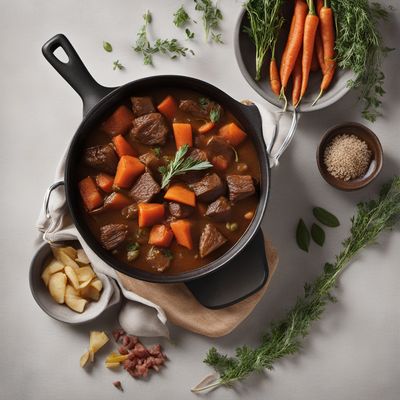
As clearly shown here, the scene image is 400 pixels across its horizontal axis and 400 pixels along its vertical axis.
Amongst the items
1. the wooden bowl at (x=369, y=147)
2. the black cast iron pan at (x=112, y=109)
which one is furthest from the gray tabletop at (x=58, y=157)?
the black cast iron pan at (x=112, y=109)

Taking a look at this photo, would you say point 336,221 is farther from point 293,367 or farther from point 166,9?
point 166,9

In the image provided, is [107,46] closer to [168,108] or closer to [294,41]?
[168,108]

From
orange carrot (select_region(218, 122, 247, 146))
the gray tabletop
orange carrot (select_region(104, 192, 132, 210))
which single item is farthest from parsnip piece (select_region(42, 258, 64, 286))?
orange carrot (select_region(218, 122, 247, 146))

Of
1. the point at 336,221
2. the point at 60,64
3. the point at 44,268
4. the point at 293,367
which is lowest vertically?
the point at 293,367

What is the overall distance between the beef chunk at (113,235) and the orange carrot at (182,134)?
2.04 ft

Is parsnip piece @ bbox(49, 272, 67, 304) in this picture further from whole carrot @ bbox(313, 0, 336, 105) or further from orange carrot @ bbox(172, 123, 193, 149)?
whole carrot @ bbox(313, 0, 336, 105)

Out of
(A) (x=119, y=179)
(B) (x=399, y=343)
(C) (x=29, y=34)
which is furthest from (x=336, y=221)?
(C) (x=29, y=34)

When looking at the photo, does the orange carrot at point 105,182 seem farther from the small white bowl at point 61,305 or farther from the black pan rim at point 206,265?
the small white bowl at point 61,305

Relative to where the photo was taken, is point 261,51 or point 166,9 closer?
point 261,51

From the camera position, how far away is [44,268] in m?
3.89

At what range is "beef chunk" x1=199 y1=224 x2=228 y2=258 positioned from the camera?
3.39 metres

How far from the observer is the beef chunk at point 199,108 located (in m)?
3.48

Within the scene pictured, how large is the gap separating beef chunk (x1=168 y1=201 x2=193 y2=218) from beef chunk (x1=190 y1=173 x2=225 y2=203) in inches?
4.0

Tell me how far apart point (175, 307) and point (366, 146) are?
177cm
